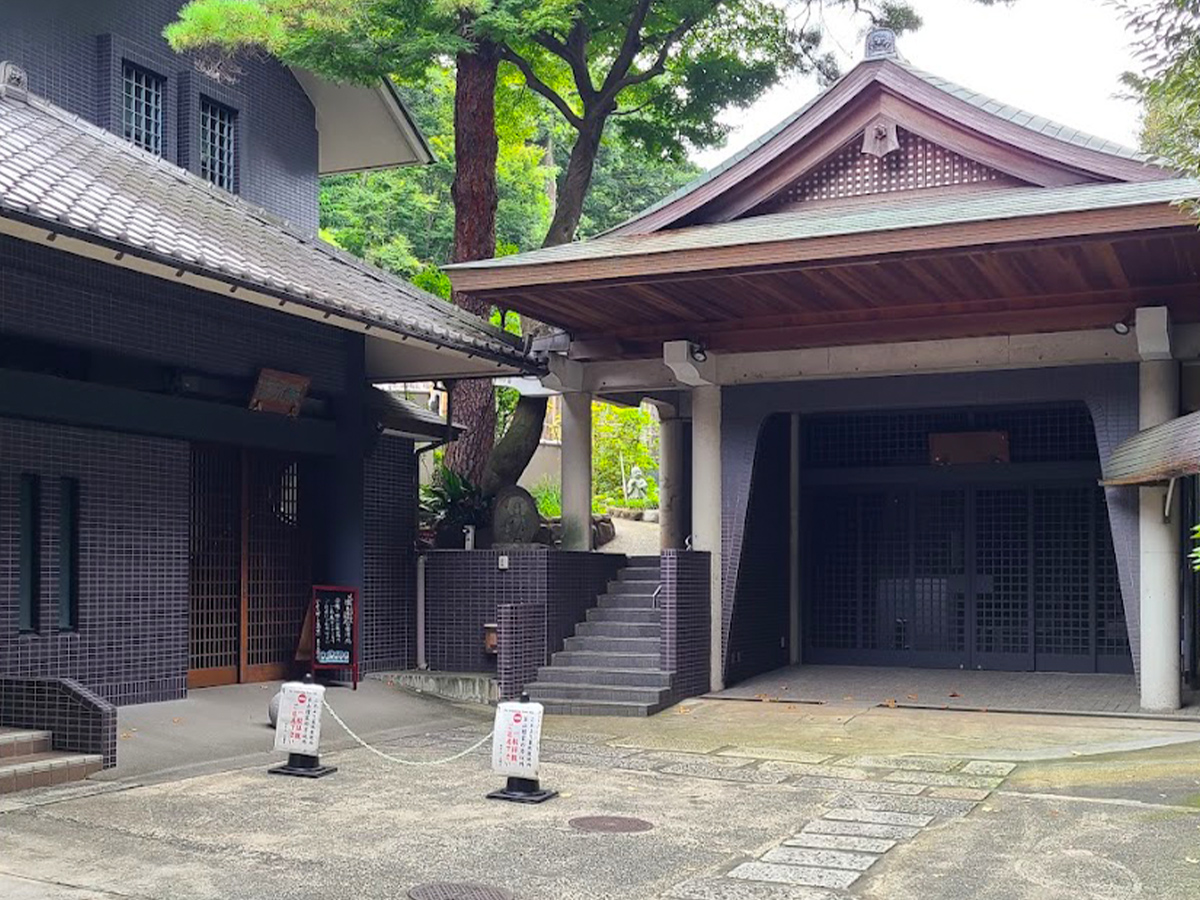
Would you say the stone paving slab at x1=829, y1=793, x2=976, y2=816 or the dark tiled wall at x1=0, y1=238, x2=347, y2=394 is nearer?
the stone paving slab at x1=829, y1=793, x2=976, y2=816

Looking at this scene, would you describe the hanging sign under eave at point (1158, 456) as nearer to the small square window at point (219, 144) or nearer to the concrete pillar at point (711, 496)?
the concrete pillar at point (711, 496)

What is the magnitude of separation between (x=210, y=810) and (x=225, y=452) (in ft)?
19.8

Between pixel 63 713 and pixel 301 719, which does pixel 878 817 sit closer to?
pixel 301 719

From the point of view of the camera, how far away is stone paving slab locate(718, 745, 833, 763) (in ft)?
37.1

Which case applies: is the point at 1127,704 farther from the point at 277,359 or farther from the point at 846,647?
the point at 277,359

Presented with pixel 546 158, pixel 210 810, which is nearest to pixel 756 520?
pixel 210 810

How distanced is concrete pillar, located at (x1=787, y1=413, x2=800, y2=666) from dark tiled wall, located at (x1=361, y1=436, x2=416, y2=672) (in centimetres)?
494

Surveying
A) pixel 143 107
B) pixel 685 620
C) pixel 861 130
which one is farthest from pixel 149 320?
pixel 861 130

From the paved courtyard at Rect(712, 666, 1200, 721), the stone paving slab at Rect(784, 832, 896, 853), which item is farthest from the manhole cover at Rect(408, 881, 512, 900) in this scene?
the paved courtyard at Rect(712, 666, 1200, 721)

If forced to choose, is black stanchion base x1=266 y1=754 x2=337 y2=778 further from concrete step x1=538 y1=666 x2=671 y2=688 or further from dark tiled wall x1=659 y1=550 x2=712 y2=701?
dark tiled wall x1=659 y1=550 x2=712 y2=701

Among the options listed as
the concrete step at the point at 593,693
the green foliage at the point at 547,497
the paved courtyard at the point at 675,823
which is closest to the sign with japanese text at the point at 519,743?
the paved courtyard at the point at 675,823

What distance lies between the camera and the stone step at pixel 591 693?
1419 cm

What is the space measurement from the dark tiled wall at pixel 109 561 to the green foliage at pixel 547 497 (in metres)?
11.5

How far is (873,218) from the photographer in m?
13.6
